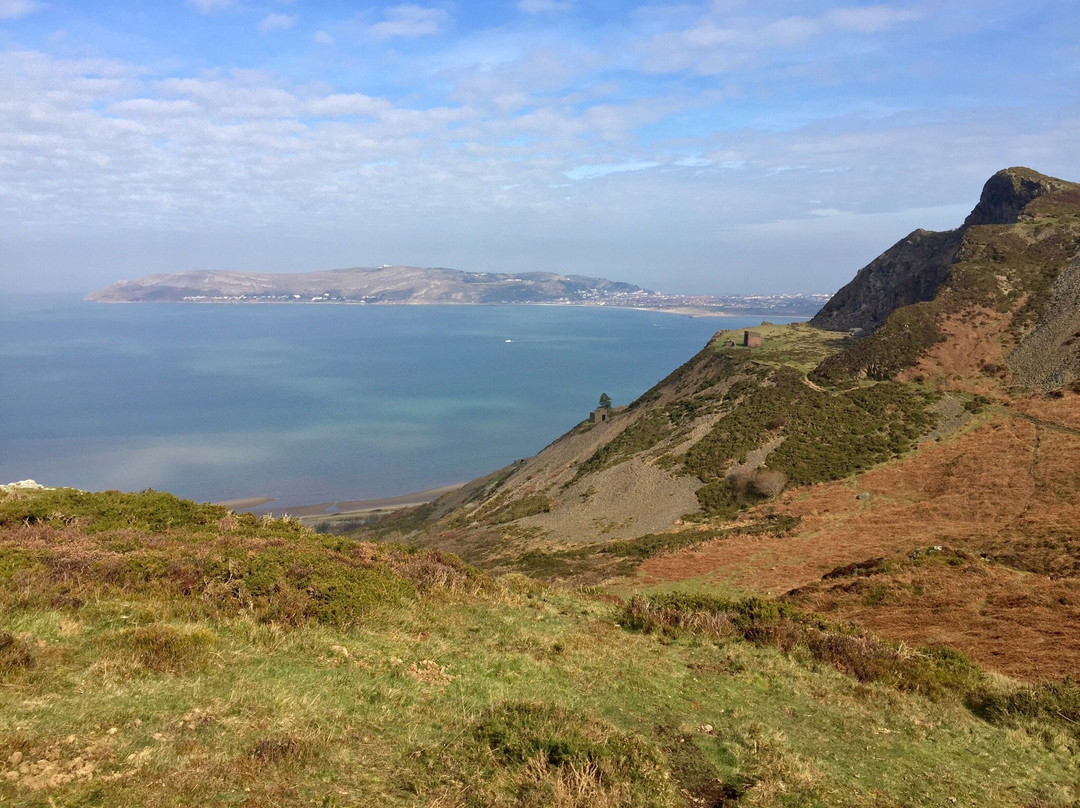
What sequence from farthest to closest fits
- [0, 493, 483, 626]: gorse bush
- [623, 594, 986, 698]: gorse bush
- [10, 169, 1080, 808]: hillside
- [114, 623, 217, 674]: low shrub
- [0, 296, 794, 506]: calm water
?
[0, 296, 794, 506]: calm water < [623, 594, 986, 698]: gorse bush < [0, 493, 483, 626]: gorse bush < [114, 623, 217, 674]: low shrub < [10, 169, 1080, 808]: hillside

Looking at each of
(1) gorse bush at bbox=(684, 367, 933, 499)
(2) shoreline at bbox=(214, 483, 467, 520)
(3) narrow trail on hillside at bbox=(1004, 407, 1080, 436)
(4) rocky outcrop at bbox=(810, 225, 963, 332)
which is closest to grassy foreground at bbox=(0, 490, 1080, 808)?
(1) gorse bush at bbox=(684, 367, 933, 499)

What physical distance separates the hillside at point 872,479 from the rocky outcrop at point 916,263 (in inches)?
55.6

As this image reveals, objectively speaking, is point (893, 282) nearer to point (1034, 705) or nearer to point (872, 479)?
point (872, 479)

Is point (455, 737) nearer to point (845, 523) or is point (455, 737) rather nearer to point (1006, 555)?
point (1006, 555)

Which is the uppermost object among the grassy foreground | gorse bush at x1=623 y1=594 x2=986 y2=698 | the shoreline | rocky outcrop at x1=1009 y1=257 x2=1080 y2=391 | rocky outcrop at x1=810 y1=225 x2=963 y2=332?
rocky outcrop at x1=810 y1=225 x2=963 y2=332

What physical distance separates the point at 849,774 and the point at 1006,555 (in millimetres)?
18637

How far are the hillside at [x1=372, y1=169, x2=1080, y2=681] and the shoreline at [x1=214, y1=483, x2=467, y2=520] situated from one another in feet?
37.4

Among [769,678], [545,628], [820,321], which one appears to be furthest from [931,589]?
[820,321]

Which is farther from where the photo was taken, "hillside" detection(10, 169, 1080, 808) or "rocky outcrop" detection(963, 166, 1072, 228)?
"rocky outcrop" detection(963, 166, 1072, 228)

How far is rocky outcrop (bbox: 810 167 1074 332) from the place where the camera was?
222 ft

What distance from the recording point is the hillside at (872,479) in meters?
19.1

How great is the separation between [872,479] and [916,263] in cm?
4889

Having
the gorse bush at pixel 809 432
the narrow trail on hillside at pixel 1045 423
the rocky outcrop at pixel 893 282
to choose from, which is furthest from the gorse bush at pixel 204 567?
the rocky outcrop at pixel 893 282

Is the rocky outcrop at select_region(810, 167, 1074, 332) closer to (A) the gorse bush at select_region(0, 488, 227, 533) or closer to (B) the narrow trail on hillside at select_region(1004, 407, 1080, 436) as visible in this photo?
(B) the narrow trail on hillside at select_region(1004, 407, 1080, 436)
